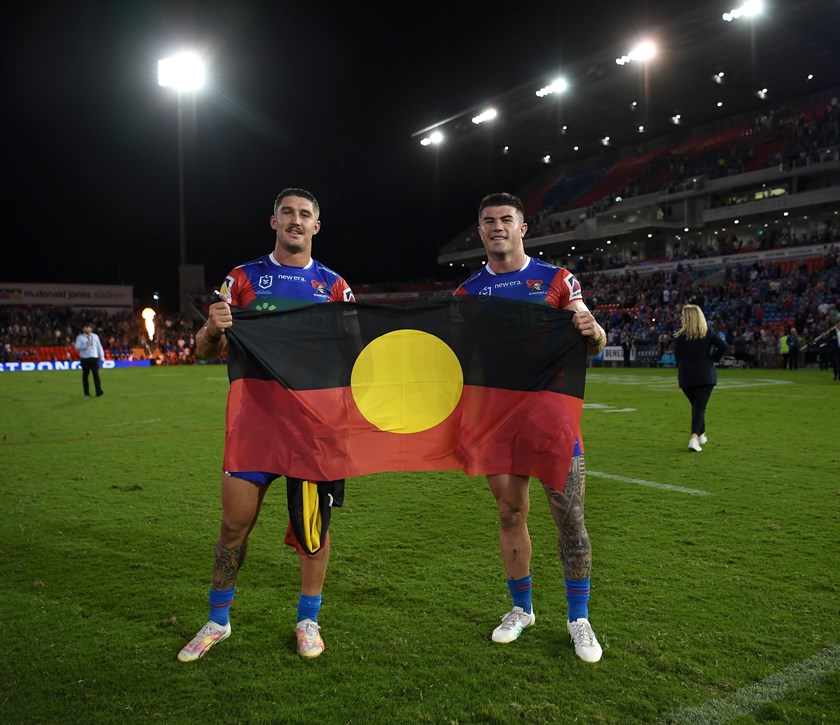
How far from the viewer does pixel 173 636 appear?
3227mm

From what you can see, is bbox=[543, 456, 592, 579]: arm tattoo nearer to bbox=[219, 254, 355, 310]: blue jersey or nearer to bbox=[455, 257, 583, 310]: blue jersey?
bbox=[455, 257, 583, 310]: blue jersey

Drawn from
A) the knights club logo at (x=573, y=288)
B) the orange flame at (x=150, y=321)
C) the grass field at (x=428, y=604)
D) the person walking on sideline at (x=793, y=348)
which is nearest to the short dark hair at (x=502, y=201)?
the knights club logo at (x=573, y=288)

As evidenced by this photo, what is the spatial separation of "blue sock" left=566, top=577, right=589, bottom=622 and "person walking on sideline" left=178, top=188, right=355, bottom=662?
47.5 inches

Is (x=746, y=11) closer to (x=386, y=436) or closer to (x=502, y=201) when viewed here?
(x=502, y=201)

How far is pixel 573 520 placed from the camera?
3117 mm

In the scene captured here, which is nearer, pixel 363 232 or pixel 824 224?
pixel 824 224

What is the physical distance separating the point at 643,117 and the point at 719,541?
48.5m

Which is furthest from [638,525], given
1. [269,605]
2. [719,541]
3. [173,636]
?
[173,636]

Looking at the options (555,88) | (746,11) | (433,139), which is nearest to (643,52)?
(746,11)

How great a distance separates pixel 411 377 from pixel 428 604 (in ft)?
4.14

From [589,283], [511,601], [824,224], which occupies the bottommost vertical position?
[511,601]

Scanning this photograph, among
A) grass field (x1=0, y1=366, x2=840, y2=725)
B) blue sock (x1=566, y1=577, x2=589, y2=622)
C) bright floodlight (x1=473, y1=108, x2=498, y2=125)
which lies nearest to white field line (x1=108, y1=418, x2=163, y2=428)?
grass field (x1=0, y1=366, x2=840, y2=725)

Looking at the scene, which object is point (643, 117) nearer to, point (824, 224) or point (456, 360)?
point (824, 224)

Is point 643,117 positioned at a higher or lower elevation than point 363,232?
higher
